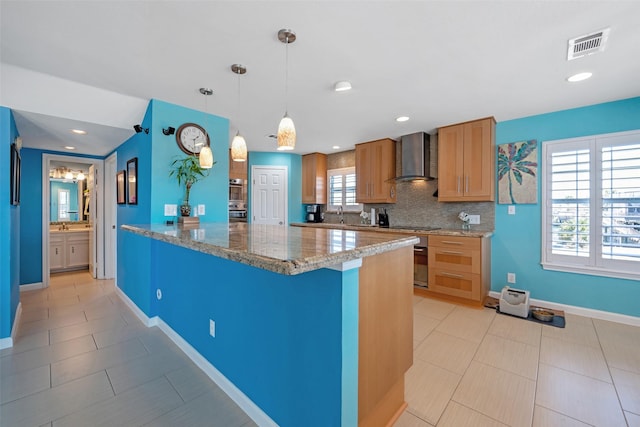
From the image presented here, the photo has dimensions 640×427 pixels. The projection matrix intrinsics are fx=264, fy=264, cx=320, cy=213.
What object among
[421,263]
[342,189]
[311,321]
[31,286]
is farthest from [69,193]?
[421,263]

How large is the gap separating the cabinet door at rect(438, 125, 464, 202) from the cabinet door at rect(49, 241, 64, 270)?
21.4ft

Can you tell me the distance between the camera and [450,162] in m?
3.62

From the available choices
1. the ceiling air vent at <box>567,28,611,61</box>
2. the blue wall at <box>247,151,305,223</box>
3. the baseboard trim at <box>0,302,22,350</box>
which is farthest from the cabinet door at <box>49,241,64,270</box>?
the ceiling air vent at <box>567,28,611,61</box>

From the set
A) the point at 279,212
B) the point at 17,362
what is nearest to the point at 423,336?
the point at 17,362

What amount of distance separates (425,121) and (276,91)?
6.65ft

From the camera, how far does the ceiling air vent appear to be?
5.72 ft

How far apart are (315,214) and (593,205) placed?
4.17 m

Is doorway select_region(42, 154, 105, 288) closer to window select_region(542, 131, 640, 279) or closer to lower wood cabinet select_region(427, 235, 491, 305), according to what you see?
lower wood cabinet select_region(427, 235, 491, 305)

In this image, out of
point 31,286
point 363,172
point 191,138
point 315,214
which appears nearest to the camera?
point 191,138

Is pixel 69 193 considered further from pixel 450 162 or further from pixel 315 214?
pixel 450 162

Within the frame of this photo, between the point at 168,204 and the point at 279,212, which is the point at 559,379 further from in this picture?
the point at 279,212

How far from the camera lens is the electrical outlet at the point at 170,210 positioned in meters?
2.78

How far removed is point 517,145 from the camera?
10.8 feet

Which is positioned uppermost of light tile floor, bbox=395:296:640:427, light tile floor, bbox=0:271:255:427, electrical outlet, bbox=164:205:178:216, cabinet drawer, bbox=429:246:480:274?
electrical outlet, bbox=164:205:178:216
